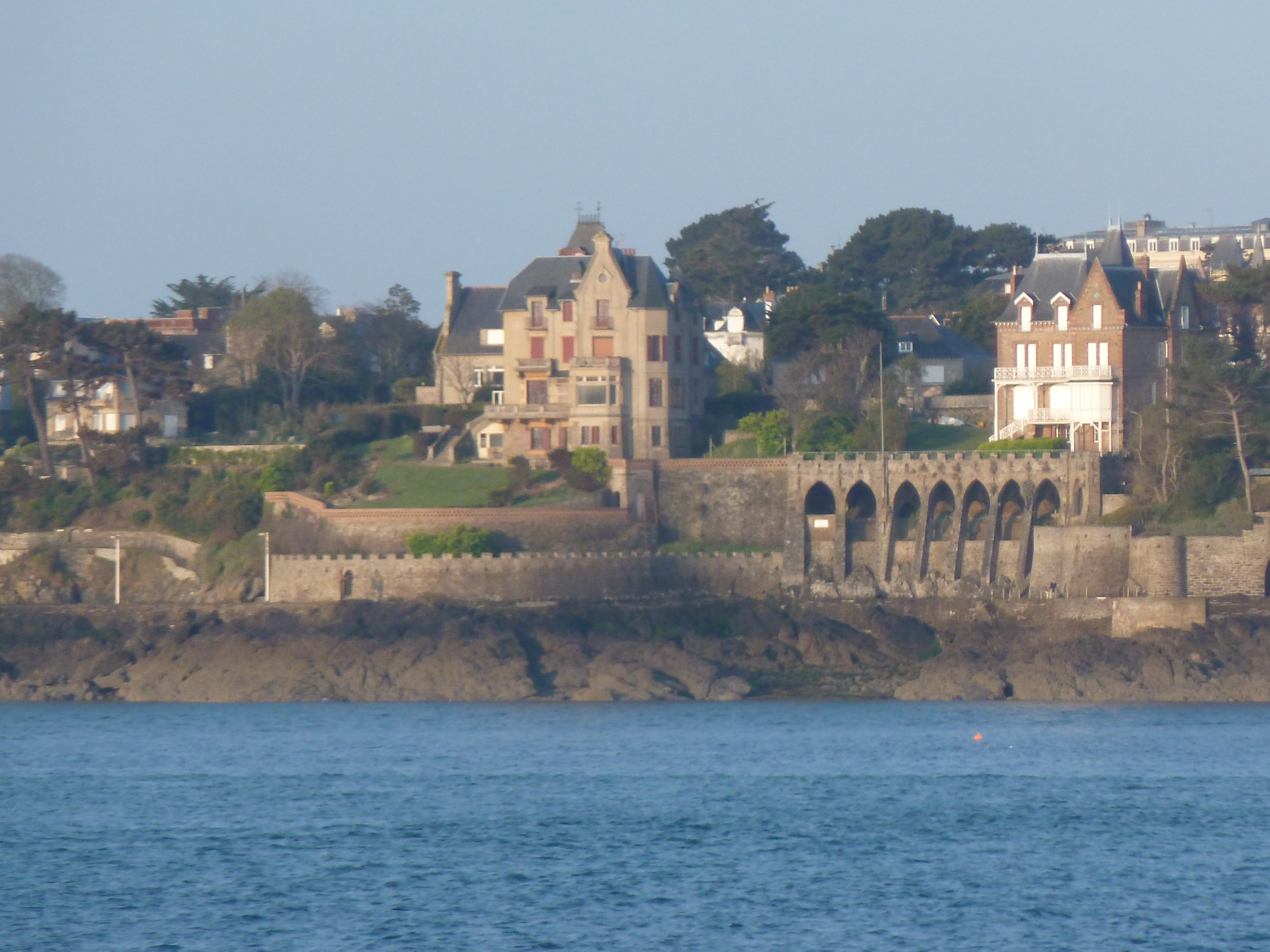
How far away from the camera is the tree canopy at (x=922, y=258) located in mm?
92938

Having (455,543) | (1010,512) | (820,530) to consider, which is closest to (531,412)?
(455,543)

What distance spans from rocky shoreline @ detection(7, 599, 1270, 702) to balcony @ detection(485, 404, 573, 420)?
941 cm

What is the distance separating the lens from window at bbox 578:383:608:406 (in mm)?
64750

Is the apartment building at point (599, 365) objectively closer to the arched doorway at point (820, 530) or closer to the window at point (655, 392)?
the window at point (655, 392)

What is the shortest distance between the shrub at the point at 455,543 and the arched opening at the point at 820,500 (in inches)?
357

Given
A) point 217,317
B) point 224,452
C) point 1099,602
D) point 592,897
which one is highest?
point 217,317

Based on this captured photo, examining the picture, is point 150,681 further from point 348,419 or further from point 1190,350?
point 1190,350

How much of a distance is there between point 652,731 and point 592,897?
605 inches

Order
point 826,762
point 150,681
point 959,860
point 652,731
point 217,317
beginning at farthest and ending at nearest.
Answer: point 217,317
point 150,681
point 652,731
point 826,762
point 959,860

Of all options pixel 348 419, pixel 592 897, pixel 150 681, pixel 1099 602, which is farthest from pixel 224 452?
pixel 592 897

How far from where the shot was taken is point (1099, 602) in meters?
55.9

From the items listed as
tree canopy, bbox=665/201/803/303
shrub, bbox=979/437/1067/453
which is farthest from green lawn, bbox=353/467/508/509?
tree canopy, bbox=665/201/803/303

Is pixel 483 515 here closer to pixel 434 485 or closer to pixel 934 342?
pixel 434 485

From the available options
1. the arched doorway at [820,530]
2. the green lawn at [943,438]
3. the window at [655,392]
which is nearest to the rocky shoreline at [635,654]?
the arched doorway at [820,530]
